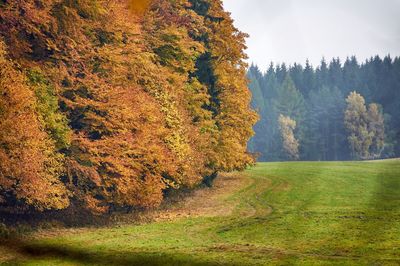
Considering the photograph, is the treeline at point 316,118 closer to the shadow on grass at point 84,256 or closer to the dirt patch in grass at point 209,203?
the dirt patch in grass at point 209,203

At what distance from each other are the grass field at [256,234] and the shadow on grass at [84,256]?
0.09ft

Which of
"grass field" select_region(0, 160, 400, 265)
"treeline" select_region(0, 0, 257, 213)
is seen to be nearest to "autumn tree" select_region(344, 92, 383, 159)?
"grass field" select_region(0, 160, 400, 265)

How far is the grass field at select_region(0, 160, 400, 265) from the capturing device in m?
13.7

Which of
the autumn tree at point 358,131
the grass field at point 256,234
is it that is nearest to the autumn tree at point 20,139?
the grass field at point 256,234

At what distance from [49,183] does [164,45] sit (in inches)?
464

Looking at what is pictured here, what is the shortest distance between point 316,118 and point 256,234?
68.9 metres

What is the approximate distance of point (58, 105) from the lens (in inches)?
829

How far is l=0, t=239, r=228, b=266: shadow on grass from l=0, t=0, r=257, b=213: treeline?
250cm

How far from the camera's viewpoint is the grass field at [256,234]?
13.7 m

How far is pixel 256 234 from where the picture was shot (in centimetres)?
1831

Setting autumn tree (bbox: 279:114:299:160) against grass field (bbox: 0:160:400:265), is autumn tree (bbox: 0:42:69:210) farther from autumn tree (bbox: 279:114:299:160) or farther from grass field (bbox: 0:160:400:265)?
autumn tree (bbox: 279:114:299:160)

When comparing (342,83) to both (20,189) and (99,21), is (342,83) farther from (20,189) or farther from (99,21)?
(20,189)

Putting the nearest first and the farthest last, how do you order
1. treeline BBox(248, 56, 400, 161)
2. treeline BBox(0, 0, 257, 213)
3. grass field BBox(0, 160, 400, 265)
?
1. grass field BBox(0, 160, 400, 265)
2. treeline BBox(0, 0, 257, 213)
3. treeline BBox(248, 56, 400, 161)

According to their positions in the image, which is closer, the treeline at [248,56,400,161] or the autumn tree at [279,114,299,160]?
the treeline at [248,56,400,161]
